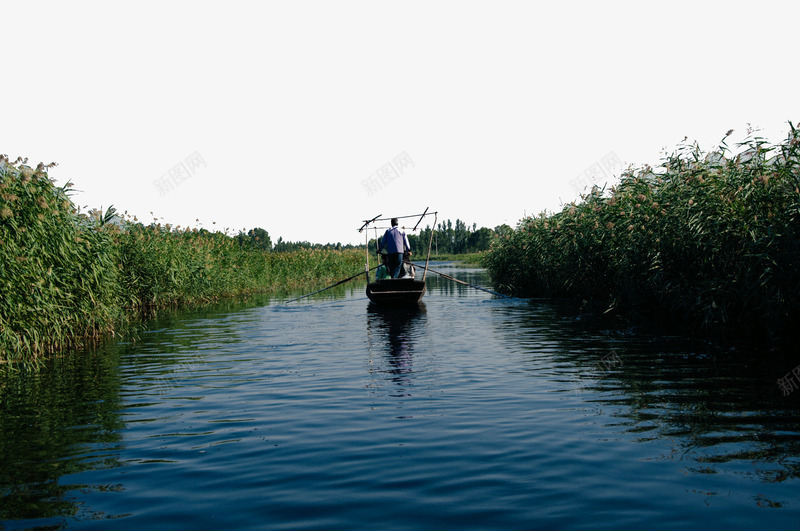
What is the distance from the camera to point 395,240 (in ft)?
74.1

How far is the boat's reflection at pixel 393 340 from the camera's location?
35.9 feet

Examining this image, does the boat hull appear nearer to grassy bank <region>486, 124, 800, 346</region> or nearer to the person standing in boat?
the person standing in boat

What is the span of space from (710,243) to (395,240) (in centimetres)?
1208

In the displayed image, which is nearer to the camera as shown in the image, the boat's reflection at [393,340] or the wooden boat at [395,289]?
the boat's reflection at [393,340]

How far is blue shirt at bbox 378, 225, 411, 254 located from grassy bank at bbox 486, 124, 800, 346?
6.37 meters

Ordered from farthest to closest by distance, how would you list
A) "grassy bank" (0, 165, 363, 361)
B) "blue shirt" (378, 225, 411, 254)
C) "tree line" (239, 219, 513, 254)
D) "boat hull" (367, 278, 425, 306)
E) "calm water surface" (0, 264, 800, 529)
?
"tree line" (239, 219, 513, 254) → "boat hull" (367, 278, 425, 306) → "blue shirt" (378, 225, 411, 254) → "grassy bank" (0, 165, 363, 361) → "calm water surface" (0, 264, 800, 529)

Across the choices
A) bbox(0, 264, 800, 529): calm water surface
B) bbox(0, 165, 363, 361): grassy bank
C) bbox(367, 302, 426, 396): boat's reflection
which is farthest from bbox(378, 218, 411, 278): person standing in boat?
bbox(0, 264, 800, 529): calm water surface

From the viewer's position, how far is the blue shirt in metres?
22.6

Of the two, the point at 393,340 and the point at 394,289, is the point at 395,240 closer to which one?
the point at 394,289

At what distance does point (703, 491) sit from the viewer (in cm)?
516

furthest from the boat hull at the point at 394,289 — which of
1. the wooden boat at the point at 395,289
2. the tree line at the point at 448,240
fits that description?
the tree line at the point at 448,240

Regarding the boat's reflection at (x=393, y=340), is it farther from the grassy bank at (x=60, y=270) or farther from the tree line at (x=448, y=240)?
the tree line at (x=448, y=240)

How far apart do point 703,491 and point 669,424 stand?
6.95 feet

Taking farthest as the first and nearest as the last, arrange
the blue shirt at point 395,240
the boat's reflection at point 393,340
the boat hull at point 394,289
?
the boat hull at point 394,289
the blue shirt at point 395,240
the boat's reflection at point 393,340
